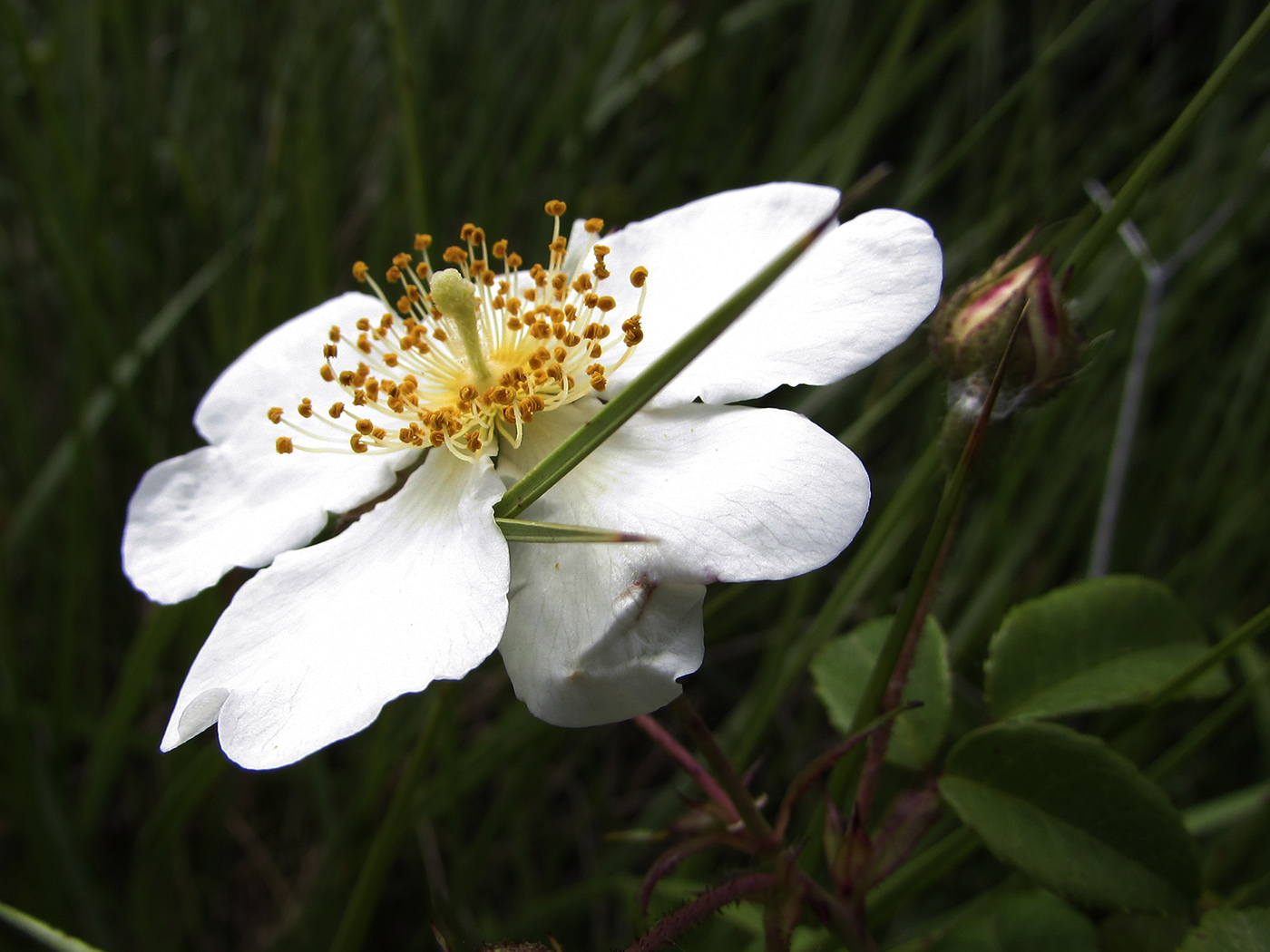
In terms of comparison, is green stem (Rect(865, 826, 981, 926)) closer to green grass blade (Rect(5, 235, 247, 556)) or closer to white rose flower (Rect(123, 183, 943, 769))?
white rose flower (Rect(123, 183, 943, 769))

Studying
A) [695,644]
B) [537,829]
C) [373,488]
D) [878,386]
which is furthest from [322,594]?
[537,829]

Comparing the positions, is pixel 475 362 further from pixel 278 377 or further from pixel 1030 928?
pixel 1030 928

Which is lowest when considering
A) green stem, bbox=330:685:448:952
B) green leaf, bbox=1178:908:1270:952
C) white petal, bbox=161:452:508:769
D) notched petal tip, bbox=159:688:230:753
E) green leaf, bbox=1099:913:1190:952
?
green leaf, bbox=1099:913:1190:952

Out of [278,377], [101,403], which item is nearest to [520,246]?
[101,403]

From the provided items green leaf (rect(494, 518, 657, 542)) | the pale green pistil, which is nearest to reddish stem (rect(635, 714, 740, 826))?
green leaf (rect(494, 518, 657, 542))

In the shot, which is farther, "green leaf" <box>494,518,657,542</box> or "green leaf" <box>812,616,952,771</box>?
"green leaf" <box>812,616,952,771</box>

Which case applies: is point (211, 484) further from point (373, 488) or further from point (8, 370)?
point (8, 370)
